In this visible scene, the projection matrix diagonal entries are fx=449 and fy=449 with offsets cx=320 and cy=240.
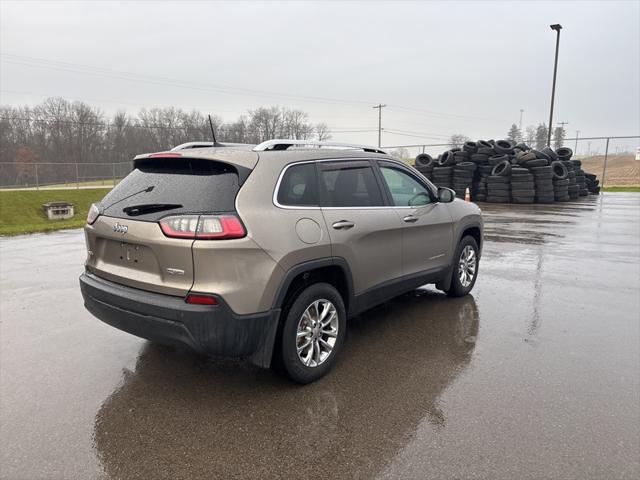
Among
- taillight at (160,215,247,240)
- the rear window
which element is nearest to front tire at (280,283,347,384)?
taillight at (160,215,247,240)

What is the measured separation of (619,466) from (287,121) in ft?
255

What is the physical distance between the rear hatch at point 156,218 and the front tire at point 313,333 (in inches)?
31.9

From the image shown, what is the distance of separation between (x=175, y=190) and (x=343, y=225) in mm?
1327

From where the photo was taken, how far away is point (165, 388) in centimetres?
341

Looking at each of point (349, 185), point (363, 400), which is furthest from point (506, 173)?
point (363, 400)

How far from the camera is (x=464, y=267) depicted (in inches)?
223

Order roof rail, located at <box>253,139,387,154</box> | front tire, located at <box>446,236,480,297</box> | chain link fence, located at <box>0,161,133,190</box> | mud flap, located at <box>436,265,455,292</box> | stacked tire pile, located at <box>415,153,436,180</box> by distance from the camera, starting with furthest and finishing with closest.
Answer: chain link fence, located at <box>0,161,133,190</box> < stacked tire pile, located at <box>415,153,436,180</box> < front tire, located at <box>446,236,480,297</box> < mud flap, located at <box>436,265,455,292</box> < roof rail, located at <box>253,139,387,154</box>

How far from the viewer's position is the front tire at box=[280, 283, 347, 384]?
3260mm

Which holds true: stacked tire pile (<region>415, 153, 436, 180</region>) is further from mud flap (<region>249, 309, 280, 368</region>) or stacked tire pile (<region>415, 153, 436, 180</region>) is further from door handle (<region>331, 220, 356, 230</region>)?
mud flap (<region>249, 309, 280, 368</region>)

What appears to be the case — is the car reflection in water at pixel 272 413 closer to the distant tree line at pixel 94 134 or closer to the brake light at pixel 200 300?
the brake light at pixel 200 300

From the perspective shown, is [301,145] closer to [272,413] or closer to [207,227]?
[207,227]

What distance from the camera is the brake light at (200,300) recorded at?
2892mm

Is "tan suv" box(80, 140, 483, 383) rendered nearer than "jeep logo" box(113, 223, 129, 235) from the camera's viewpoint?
Yes

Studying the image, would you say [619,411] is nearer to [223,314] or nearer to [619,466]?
[619,466]
